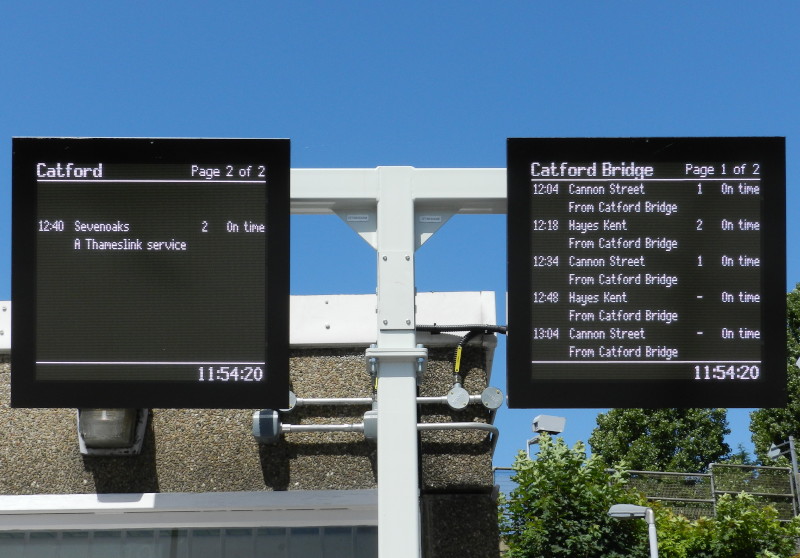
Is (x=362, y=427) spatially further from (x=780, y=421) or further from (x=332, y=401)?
(x=780, y=421)

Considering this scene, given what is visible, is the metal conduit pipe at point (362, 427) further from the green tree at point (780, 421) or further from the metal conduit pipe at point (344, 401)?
the green tree at point (780, 421)

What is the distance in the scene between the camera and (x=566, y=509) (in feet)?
65.5

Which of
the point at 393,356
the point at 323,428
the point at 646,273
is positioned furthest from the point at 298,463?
the point at 646,273

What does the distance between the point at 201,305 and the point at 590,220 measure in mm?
2381

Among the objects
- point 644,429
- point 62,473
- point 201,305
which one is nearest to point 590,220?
point 201,305

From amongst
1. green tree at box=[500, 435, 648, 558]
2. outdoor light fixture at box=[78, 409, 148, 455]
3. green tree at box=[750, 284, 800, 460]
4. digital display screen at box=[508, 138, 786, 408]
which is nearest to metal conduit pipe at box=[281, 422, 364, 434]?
outdoor light fixture at box=[78, 409, 148, 455]

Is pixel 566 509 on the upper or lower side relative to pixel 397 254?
lower

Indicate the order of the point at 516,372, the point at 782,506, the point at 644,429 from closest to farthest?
the point at 516,372, the point at 782,506, the point at 644,429

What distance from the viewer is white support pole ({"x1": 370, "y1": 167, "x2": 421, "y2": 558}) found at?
6.87 meters

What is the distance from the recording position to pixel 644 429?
50.5 meters

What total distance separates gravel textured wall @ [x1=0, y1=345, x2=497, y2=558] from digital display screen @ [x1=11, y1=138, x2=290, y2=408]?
90.2 inches

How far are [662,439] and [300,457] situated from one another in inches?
1696

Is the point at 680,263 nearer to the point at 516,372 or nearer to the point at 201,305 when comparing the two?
the point at 516,372

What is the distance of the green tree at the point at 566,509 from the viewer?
64.4 feet
